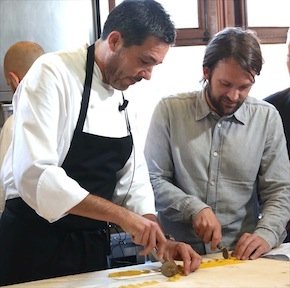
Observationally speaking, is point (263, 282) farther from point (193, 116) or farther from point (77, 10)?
point (77, 10)

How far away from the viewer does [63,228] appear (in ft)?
4.95

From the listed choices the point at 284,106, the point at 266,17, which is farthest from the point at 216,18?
the point at 284,106

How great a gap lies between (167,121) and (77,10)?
0.99m

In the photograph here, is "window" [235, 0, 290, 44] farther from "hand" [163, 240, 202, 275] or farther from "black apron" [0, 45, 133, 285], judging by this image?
"hand" [163, 240, 202, 275]

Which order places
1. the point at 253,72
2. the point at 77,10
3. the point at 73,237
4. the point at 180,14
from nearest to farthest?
the point at 73,237 < the point at 253,72 < the point at 77,10 < the point at 180,14

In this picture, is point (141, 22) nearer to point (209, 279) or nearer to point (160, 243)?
point (160, 243)

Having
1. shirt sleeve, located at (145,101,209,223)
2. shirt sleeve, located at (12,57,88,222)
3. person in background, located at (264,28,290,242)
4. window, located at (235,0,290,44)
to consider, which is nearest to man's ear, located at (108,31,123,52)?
shirt sleeve, located at (12,57,88,222)

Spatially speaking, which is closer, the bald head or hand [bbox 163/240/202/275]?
hand [bbox 163/240/202/275]

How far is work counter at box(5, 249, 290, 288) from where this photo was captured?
49.9 inches

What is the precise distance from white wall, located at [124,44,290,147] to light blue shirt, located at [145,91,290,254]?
97 cm

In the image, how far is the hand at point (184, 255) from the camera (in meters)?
1.39

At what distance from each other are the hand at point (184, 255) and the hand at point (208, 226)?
0.30 feet

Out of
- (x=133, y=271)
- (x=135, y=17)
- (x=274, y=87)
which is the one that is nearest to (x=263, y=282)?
(x=133, y=271)

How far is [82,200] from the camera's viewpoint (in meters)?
1.27
